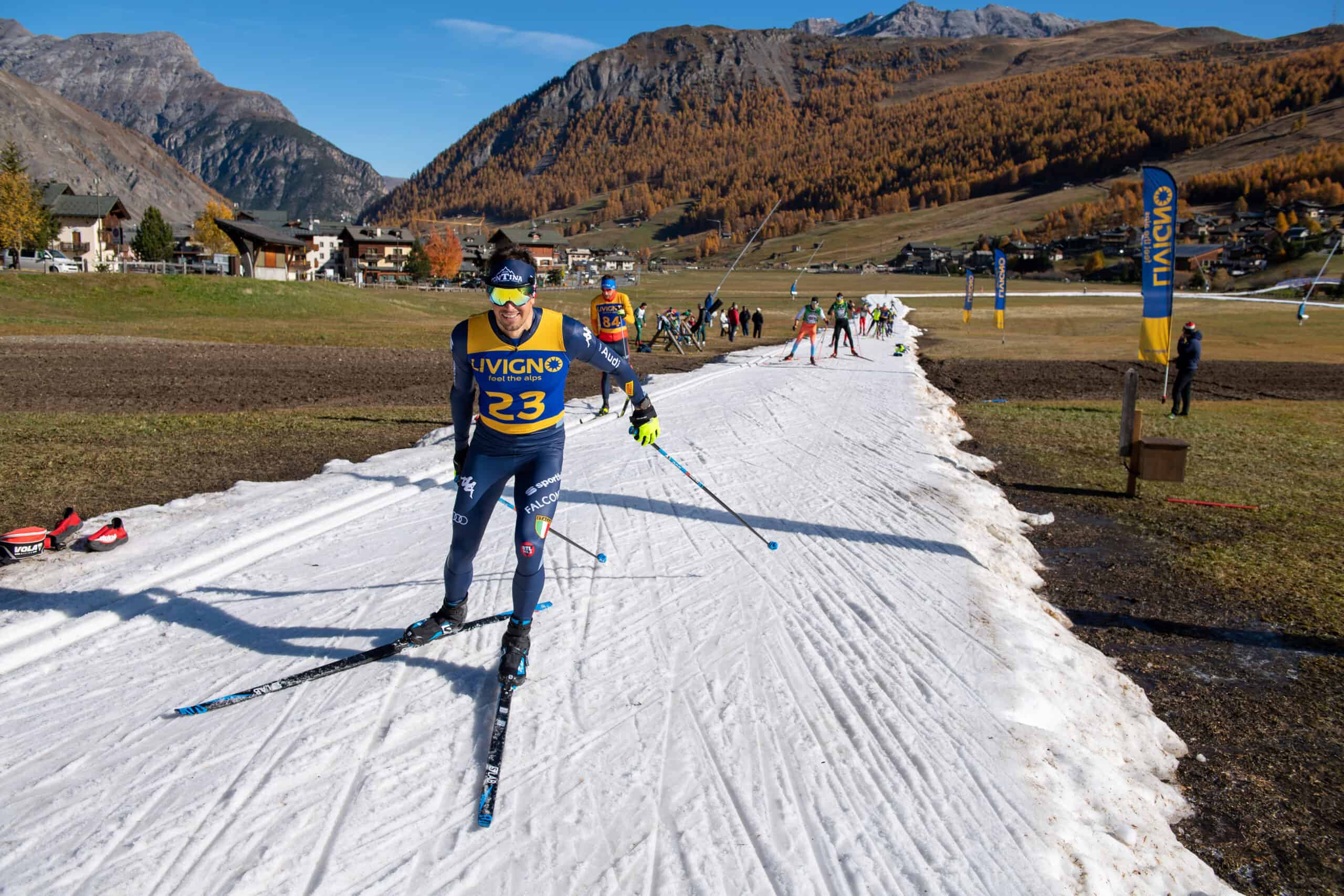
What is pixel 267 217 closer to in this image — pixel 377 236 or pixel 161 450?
pixel 377 236

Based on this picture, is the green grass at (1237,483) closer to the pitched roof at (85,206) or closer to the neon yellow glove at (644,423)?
the neon yellow glove at (644,423)

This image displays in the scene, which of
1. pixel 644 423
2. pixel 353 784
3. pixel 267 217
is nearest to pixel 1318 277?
pixel 644 423

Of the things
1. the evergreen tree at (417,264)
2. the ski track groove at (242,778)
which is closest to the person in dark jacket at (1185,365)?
the ski track groove at (242,778)

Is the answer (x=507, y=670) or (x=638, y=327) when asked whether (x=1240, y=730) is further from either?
(x=638, y=327)

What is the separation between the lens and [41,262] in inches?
2093

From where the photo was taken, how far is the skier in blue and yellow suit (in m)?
4.57

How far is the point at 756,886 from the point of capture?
310 centimetres

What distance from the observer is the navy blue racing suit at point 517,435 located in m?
4.61

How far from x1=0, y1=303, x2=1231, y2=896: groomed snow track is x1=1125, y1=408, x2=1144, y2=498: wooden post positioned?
3.22 metres

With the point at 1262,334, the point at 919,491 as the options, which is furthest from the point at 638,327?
the point at 1262,334

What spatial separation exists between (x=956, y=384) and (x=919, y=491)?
13613 millimetres

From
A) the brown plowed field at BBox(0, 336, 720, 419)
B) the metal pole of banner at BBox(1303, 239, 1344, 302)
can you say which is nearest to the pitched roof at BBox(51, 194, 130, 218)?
the brown plowed field at BBox(0, 336, 720, 419)

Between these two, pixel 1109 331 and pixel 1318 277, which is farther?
pixel 1318 277

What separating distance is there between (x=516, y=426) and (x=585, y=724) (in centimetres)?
166
